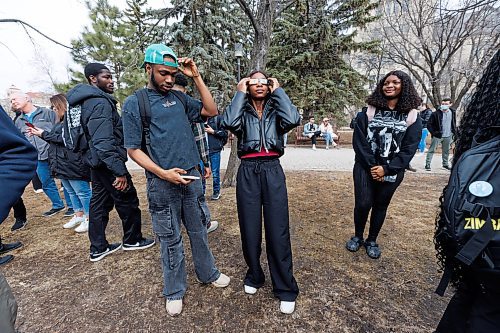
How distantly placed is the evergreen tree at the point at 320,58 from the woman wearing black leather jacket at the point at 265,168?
495 inches

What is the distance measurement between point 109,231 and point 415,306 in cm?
391

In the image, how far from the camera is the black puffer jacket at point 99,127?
2.64 m

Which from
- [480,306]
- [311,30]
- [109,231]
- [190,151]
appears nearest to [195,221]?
[190,151]

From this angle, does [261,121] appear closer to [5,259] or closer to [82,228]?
[82,228]

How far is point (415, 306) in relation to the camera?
7.31 feet

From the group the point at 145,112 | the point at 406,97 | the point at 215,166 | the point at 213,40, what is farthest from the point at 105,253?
the point at 213,40

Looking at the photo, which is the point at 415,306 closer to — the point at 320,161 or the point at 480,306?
the point at 480,306

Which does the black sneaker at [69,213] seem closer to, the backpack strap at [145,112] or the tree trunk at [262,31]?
the backpack strap at [145,112]

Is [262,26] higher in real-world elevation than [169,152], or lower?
higher

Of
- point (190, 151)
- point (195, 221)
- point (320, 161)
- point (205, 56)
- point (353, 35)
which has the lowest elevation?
point (320, 161)

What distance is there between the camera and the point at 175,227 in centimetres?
216

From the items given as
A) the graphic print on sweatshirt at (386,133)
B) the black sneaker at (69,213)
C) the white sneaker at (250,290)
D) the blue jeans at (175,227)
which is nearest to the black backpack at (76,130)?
the blue jeans at (175,227)

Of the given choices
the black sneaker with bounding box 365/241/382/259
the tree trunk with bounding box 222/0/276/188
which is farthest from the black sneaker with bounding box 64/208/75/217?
the black sneaker with bounding box 365/241/382/259

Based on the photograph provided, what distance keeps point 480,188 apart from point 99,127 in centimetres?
301
